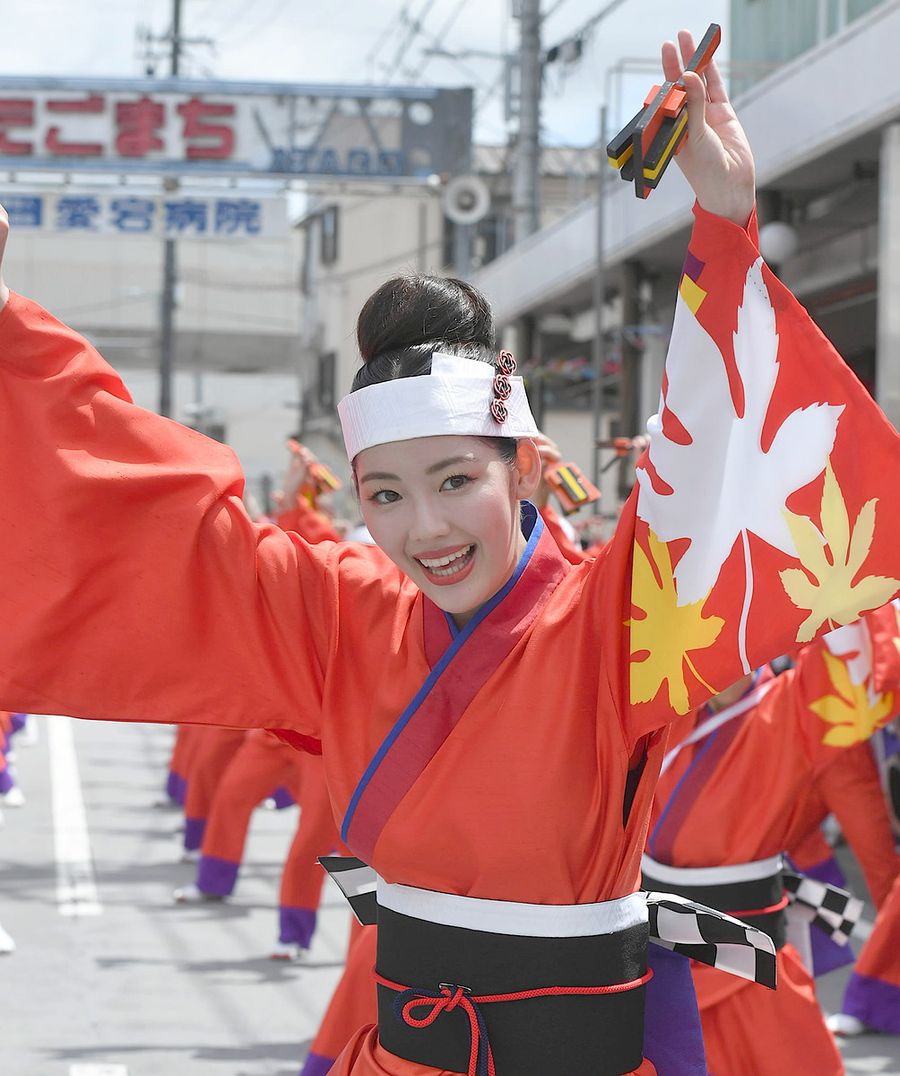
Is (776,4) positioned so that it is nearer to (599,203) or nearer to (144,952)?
(599,203)

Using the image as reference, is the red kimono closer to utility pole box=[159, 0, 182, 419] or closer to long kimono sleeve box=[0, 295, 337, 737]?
long kimono sleeve box=[0, 295, 337, 737]

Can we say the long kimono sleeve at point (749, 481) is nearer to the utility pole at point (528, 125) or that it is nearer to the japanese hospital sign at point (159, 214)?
the japanese hospital sign at point (159, 214)

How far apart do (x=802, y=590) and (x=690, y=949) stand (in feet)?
2.28

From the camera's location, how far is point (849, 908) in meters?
4.02

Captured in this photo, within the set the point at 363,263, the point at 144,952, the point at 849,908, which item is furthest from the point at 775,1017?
→ the point at 363,263

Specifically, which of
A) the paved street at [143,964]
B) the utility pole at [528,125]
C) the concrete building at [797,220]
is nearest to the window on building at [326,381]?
the concrete building at [797,220]

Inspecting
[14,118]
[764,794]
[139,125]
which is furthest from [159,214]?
[764,794]

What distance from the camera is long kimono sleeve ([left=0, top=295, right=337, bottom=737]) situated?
7.81 feet

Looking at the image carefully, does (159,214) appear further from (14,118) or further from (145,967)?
(145,967)

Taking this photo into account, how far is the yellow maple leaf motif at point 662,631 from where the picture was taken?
7.02 ft

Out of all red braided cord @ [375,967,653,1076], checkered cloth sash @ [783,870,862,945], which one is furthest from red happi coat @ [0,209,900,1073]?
checkered cloth sash @ [783,870,862,945]

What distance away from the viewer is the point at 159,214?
1523 cm

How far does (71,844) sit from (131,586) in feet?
20.7

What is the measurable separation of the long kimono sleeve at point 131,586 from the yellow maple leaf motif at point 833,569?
0.70 meters
